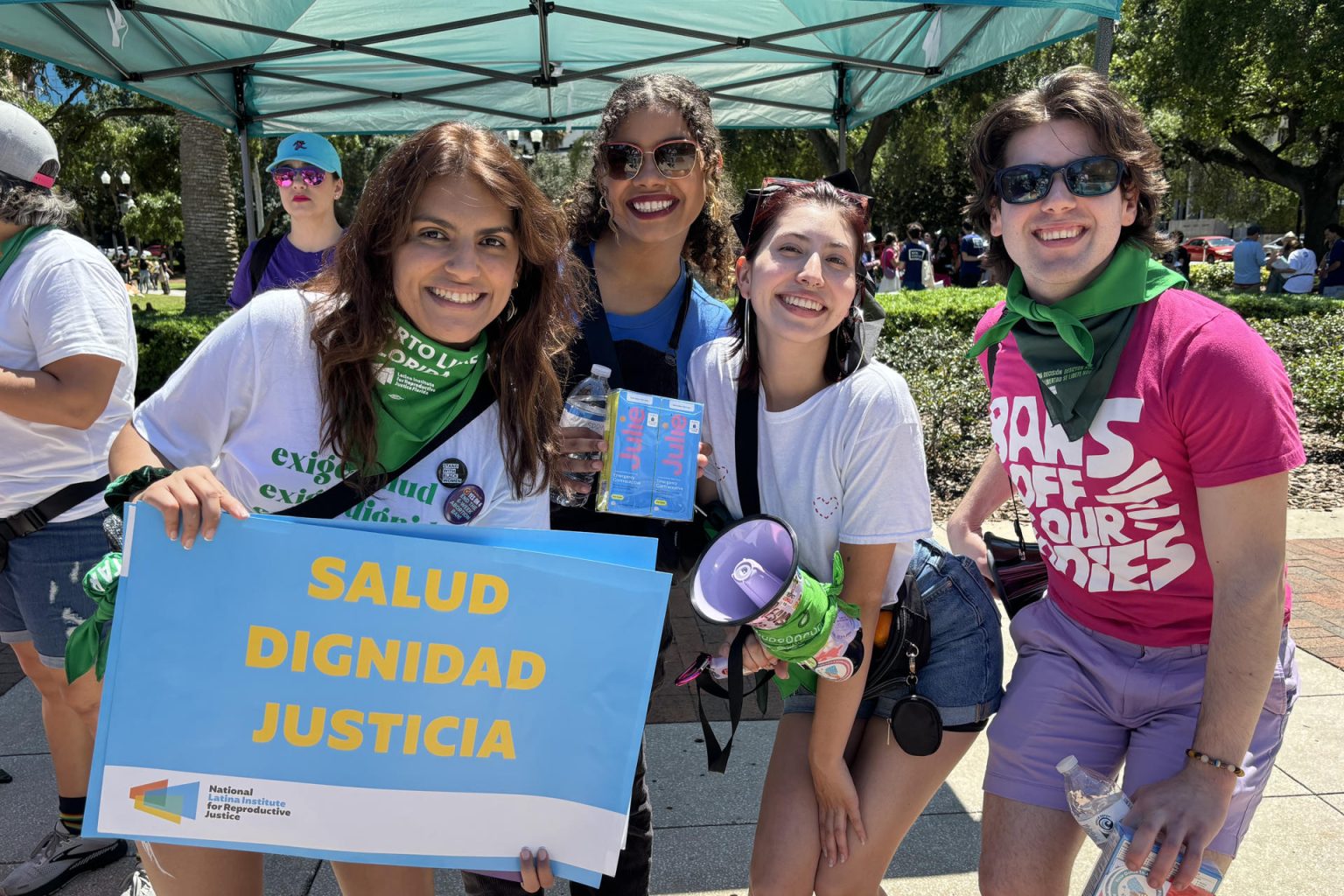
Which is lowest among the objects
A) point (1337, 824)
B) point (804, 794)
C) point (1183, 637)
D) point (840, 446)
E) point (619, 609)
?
point (1337, 824)

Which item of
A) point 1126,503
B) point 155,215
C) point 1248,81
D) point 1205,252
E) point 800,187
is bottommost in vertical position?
point 1126,503

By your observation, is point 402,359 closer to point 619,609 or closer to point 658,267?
point 619,609

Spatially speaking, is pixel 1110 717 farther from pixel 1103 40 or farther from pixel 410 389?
pixel 1103 40

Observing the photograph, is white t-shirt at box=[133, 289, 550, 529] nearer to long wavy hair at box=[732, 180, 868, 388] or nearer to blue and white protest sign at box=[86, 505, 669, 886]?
Answer: blue and white protest sign at box=[86, 505, 669, 886]

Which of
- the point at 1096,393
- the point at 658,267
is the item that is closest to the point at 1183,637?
the point at 1096,393

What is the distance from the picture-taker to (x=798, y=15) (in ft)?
19.8

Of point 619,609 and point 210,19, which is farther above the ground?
point 210,19

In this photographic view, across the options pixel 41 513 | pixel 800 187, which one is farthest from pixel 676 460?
pixel 41 513

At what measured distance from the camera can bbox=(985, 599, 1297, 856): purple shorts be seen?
78.3 inches

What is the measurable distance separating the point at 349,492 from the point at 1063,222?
1654 mm

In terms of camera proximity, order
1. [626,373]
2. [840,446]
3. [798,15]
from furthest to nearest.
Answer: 1. [798,15]
2. [626,373]
3. [840,446]

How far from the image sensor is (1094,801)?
1854 millimetres

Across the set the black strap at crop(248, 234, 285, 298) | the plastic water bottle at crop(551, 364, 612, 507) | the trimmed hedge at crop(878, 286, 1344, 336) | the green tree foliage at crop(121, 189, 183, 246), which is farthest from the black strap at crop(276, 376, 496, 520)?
the green tree foliage at crop(121, 189, 183, 246)

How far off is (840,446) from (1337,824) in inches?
99.7
